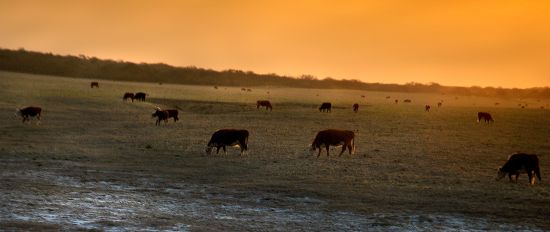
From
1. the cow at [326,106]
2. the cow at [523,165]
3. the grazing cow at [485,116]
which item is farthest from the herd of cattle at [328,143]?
the grazing cow at [485,116]

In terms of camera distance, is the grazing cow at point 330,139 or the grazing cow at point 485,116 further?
the grazing cow at point 485,116

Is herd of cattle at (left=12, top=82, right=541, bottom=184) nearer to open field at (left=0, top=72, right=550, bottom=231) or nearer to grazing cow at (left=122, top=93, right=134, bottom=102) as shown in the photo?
open field at (left=0, top=72, right=550, bottom=231)

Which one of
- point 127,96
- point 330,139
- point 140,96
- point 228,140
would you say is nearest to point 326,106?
point 140,96

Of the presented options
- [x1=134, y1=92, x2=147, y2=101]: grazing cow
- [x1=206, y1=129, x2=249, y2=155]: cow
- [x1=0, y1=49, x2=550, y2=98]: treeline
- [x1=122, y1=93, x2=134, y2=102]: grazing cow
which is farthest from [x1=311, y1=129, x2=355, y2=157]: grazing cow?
[x1=0, y1=49, x2=550, y2=98]: treeline

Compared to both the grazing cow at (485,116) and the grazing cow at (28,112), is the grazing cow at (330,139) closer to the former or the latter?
the grazing cow at (28,112)

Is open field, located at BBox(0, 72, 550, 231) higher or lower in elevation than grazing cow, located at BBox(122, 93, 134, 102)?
lower

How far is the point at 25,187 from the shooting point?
49.7 feet

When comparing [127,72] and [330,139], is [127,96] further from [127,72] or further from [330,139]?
[127,72]

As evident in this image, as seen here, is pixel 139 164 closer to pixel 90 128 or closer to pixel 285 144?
pixel 285 144

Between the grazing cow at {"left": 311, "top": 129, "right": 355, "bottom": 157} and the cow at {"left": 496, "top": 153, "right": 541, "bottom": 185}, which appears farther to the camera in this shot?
the grazing cow at {"left": 311, "top": 129, "right": 355, "bottom": 157}

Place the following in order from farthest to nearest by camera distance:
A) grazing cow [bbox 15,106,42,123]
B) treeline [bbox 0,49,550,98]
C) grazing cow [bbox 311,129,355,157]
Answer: treeline [bbox 0,49,550,98] → grazing cow [bbox 15,106,42,123] → grazing cow [bbox 311,129,355,157]

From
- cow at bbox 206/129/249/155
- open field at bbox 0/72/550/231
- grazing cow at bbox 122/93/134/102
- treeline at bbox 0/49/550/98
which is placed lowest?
open field at bbox 0/72/550/231

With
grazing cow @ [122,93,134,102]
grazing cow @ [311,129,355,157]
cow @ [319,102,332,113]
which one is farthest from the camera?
cow @ [319,102,332,113]

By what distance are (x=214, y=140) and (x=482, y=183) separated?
9.75 metres
